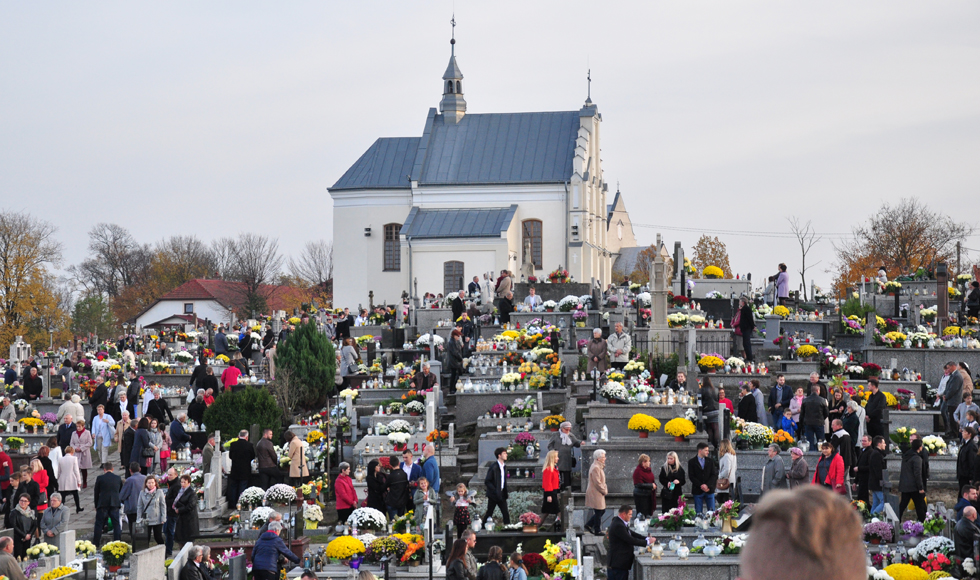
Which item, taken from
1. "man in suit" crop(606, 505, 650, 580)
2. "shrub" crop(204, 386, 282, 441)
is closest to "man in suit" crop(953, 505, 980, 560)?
"man in suit" crop(606, 505, 650, 580)

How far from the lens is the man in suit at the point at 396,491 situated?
17031 mm

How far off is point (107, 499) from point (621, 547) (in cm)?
758

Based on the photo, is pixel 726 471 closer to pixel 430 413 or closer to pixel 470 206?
pixel 430 413

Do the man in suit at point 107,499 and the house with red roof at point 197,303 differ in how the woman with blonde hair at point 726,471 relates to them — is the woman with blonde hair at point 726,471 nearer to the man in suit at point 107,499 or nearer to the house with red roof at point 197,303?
the man in suit at point 107,499

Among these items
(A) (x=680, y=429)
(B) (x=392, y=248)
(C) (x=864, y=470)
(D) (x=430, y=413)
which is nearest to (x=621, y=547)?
(C) (x=864, y=470)

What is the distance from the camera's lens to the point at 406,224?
2103 inches

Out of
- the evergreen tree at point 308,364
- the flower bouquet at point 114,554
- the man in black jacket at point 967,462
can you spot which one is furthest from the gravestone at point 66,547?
the evergreen tree at point 308,364

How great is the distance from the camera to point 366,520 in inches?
611

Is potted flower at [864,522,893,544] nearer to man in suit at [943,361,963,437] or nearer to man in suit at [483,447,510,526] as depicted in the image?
man in suit at [483,447,510,526]

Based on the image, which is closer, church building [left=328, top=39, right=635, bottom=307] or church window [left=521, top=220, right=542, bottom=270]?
church building [left=328, top=39, right=635, bottom=307]

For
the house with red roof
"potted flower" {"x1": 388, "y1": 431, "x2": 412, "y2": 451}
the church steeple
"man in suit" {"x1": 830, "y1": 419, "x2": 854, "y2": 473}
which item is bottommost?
"potted flower" {"x1": 388, "y1": 431, "x2": 412, "y2": 451}

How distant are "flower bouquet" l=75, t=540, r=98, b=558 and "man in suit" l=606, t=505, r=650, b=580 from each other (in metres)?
6.50

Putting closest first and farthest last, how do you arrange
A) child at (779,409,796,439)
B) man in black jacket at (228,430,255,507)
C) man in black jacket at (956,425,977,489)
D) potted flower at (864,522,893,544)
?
1. potted flower at (864,522,893,544)
2. man in black jacket at (956,425,977,489)
3. man in black jacket at (228,430,255,507)
4. child at (779,409,796,439)

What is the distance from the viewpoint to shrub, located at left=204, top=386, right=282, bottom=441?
77.9 ft
